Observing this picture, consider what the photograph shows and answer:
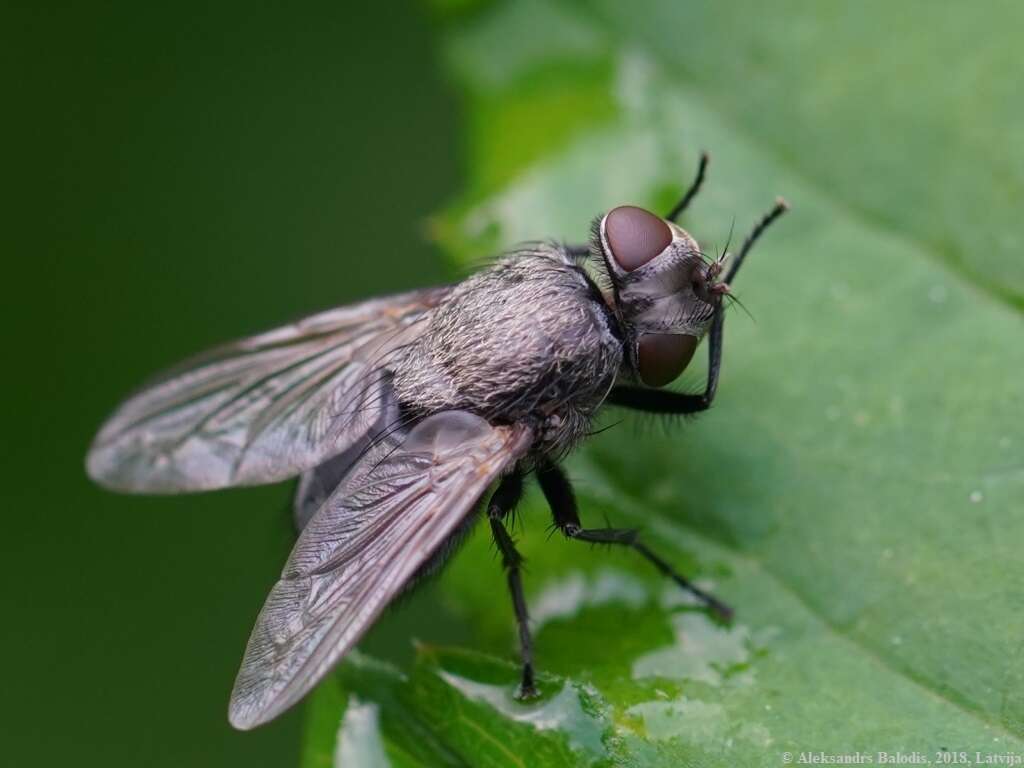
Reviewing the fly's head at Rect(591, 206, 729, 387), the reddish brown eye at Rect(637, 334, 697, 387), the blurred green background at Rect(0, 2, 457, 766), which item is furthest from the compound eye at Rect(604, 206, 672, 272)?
the blurred green background at Rect(0, 2, 457, 766)

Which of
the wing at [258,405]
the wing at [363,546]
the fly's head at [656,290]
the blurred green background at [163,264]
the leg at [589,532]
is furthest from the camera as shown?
the blurred green background at [163,264]

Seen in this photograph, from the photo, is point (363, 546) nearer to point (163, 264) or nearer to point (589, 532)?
point (589, 532)

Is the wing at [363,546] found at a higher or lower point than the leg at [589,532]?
higher

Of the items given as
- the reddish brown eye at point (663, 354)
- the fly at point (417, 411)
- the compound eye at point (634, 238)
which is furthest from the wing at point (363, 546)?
the compound eye at point (634, 238)

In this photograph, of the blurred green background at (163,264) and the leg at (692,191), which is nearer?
the leg at (692,191)

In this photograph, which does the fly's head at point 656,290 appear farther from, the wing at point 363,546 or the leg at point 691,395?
the wing at point 363,546

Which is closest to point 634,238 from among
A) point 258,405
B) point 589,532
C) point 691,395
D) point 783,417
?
point 691,395

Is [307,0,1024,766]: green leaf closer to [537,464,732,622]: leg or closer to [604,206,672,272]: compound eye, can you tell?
[537,464,732,622]: leg

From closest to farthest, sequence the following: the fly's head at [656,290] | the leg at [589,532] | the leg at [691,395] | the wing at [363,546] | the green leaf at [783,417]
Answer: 1. the wing at [363,546]
2. the green leaf at [783,417]
3. the leg at [589,532]
4. the fly's head at [656,290]
5. the leg at [691,395]
